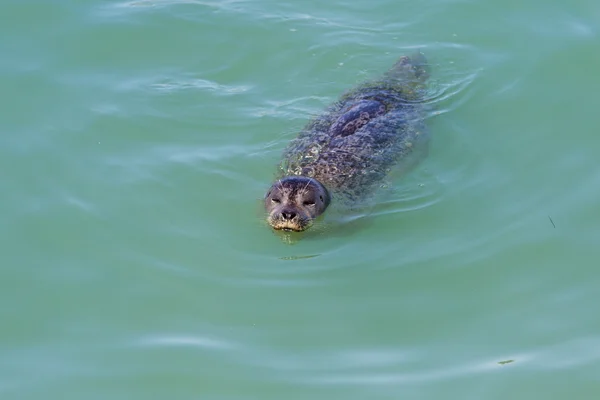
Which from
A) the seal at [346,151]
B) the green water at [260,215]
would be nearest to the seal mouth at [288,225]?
the seal at [346,151]

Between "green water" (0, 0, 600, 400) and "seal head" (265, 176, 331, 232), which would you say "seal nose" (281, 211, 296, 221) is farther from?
"green water" (0, 0, 600, 400)

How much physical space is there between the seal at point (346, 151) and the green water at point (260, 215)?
24 cm

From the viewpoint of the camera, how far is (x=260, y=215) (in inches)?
306

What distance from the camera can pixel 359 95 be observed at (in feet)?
31.2

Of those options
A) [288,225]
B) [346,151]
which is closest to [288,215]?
[288,225]

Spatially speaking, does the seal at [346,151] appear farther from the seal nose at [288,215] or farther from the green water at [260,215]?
the green water at [260,215]

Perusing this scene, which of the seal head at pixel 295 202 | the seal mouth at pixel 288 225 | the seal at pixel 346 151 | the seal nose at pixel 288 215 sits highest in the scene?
the seal at pixel 346 151

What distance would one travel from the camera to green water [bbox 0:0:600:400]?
6.00 m

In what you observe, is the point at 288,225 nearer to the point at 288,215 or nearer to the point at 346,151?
the point at 288,215

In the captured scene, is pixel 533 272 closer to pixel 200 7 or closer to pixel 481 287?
pixel 481 287

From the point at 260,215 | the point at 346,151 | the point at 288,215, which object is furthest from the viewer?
the point at 346,151

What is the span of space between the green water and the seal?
0.24 metres

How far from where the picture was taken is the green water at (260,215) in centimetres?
600

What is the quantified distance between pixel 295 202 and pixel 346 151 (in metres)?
1.05
